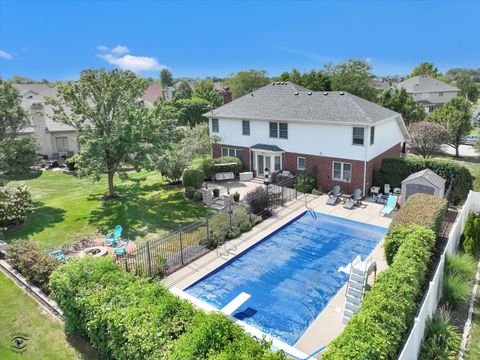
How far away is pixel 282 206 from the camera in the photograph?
21.4 meters

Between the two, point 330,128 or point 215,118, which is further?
point 215,118

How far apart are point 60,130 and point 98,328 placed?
109ft

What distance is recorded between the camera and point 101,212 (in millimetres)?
20578

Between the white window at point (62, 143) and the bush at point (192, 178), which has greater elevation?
the white window at point (62, 143)

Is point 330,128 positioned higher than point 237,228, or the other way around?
point 330,128

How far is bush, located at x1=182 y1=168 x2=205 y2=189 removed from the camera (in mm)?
23047

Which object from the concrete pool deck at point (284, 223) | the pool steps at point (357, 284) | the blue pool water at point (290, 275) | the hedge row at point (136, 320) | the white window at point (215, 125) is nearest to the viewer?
the hedge row at point (136, 320)

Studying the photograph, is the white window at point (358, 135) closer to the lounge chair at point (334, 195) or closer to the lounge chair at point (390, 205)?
the lounge chair at point (334, 195)

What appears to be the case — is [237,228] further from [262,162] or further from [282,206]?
[262,162]

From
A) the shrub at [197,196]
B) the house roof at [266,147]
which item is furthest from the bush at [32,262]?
the house roof at [266,147]

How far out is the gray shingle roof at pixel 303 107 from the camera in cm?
2252

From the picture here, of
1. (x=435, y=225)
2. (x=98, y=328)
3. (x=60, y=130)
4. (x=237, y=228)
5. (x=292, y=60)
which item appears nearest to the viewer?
(x=98, y=328)

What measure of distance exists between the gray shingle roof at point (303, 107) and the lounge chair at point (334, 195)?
14.6 feet

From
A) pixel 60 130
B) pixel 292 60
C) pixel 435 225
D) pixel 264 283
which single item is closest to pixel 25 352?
pixel 264 283
